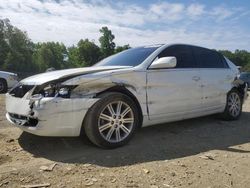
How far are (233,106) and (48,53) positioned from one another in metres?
90.7

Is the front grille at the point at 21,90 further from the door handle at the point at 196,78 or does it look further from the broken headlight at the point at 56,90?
the door handle at the point at 196,78

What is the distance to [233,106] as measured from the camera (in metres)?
7.58

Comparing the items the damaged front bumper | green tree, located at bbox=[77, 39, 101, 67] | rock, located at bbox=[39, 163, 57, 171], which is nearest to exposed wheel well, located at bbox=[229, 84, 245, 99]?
the damaged front bumper

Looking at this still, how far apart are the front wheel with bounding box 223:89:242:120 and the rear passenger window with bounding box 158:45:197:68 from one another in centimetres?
137

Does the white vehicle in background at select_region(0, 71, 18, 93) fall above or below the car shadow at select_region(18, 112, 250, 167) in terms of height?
above

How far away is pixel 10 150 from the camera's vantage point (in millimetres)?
5027

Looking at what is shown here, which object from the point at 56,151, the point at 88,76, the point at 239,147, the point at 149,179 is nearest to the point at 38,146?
the point at 56,151

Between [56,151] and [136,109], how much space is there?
50.5 inches

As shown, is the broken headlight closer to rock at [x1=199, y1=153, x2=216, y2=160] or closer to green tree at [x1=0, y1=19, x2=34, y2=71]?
rock at [x1=199, y1=153, x2=216, y2=160]

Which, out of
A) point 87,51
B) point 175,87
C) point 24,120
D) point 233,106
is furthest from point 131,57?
point 87,51

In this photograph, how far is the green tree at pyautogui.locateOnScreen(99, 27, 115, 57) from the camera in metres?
56.8

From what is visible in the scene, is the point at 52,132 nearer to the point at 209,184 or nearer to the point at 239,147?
the point at 209,184

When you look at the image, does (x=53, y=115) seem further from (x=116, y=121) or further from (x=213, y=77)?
(x=213, y=77)

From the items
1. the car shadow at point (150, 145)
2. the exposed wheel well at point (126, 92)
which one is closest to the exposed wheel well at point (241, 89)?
the car shadow at point (150, 145)
